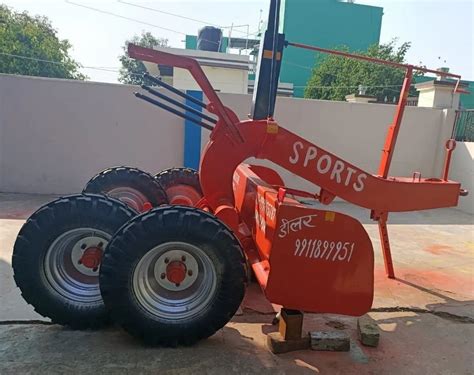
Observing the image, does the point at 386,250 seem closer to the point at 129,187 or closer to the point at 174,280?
the point at 174,280

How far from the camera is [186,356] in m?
2.58

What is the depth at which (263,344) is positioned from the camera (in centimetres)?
283

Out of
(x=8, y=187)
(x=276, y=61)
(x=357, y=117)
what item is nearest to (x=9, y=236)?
(x=8, y=187)

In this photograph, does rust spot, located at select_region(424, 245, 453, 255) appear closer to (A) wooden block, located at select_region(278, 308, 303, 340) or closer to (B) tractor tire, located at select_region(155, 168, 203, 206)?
(B) tractor tire, located at select_region(155, 168, 203, 206)

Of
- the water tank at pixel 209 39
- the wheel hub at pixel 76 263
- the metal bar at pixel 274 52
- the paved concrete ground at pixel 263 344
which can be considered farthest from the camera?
the water tank at pixel 209 39

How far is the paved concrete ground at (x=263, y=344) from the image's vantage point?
2483 millimetres

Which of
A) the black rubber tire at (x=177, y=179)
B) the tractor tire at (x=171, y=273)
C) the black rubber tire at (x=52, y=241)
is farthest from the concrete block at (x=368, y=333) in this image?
the black rubber tire at (x=177, y=179)

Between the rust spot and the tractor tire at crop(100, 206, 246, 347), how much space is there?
3.99 meters

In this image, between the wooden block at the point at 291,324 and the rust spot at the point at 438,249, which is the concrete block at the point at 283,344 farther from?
the rust spot at the point at 438,249

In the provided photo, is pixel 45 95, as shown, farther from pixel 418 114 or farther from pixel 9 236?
pixel 418 114

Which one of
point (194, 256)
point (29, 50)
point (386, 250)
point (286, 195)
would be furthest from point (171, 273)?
point (29, 50)

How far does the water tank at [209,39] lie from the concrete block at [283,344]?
16476mm

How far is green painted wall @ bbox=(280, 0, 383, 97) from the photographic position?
31.7 meters

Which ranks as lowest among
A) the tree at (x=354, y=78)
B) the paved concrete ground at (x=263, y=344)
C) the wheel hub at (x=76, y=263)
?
the paved concrete ground at (x=263, y=344)
